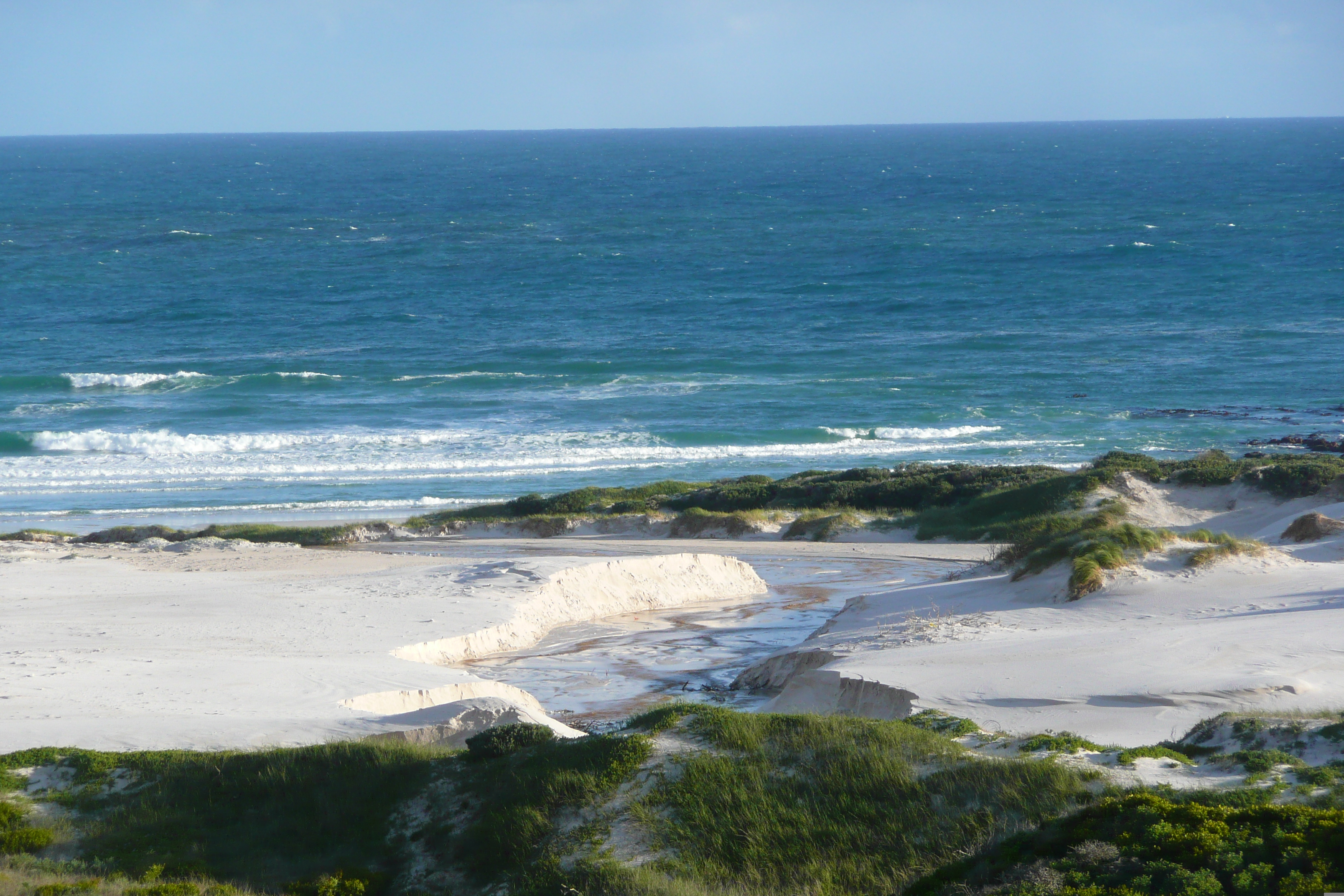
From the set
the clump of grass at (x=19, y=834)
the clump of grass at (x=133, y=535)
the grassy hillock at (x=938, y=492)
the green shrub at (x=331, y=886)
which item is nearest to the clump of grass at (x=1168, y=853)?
the green shrub at (x=331, y=886)

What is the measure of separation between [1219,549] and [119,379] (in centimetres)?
4232

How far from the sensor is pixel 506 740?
930 centimetres

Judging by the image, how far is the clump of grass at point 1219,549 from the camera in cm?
1494

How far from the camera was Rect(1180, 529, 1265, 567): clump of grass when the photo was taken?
588 inches

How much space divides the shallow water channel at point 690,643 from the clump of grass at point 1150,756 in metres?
5.45

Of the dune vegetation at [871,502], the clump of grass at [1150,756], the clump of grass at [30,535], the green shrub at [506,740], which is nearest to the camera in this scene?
the clump of grass at [1150,756]

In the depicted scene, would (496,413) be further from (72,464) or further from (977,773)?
(977,773)

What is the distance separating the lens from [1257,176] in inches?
4803

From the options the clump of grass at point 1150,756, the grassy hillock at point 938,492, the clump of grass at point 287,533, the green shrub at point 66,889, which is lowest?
the clump of grass at point 287,533

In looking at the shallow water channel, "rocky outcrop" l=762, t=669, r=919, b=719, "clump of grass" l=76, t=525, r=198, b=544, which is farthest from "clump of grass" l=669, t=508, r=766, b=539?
"rocky outcrop" l=762, t=669, r=919, b=719

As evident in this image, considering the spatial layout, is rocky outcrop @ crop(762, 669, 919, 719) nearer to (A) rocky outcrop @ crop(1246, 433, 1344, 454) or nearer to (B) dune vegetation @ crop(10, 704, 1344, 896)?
(B) dune vegetation @ crop(10, 704, 1344, 896)

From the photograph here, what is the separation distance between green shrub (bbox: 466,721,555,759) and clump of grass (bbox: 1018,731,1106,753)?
389 cm

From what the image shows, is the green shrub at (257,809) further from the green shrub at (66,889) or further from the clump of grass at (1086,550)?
the clump of grass at (1086,550)

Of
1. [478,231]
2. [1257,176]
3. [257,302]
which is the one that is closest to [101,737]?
[257,302]
